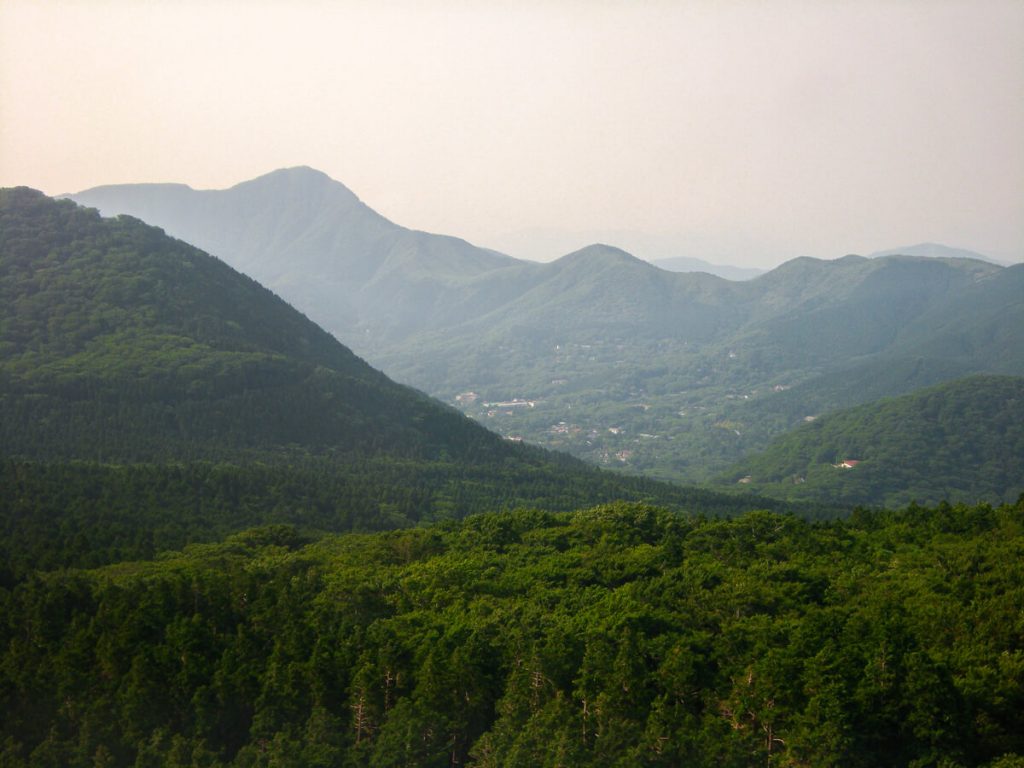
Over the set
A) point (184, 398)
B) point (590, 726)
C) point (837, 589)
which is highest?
point (184, 398)

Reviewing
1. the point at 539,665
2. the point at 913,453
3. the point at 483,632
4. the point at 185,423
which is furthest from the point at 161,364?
the point at 913,453

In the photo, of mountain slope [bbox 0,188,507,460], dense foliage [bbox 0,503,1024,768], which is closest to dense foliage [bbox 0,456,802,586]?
mountain slope [bbox 0,188,507,460]

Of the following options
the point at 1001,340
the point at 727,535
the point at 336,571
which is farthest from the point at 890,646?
the point at 1001,340

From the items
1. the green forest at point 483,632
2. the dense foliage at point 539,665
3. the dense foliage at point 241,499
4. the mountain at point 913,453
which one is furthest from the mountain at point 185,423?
the mountain at point 913,453

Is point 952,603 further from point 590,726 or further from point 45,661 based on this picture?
point 45,661

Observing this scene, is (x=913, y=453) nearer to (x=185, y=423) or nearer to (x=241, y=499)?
(x=185, y=423)

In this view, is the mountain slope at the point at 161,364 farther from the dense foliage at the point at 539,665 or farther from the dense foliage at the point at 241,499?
the dense foliage at the point at 539,665
